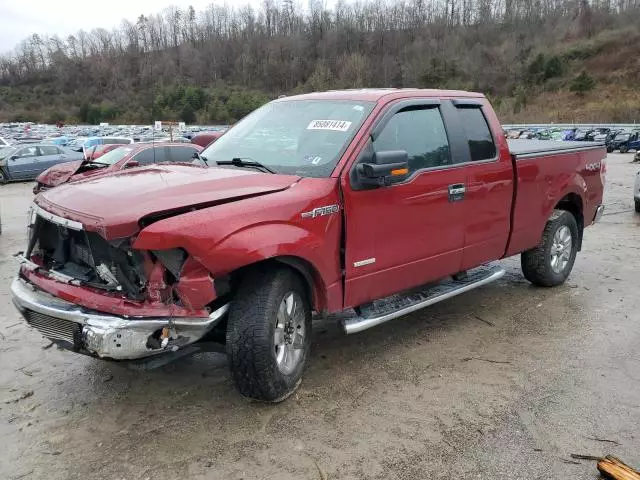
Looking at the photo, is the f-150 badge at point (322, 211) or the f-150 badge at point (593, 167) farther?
the f-150 badge at point (593, 167)

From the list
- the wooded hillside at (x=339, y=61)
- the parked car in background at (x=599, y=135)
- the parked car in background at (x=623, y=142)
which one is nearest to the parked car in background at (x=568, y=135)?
the parked car in background at (x=599, y=135)

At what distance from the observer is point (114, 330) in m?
3.09

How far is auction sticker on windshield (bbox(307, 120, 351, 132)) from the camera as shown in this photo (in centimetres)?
417

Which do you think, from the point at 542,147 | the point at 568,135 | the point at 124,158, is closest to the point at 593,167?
the point at 542,147

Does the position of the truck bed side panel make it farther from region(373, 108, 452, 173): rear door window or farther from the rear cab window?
the rear cab window

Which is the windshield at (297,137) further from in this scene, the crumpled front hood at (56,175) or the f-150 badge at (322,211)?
the crumpled front hood at (56,175)

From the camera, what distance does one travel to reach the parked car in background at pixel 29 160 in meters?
20.4

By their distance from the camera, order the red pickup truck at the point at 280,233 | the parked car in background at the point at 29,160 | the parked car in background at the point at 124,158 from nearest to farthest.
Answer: the red pickup truck at the point at 280,233 < the parked car in background at the point at 124,158 < the parked car in background at the point at 29,160

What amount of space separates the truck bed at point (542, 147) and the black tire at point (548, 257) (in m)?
0.67

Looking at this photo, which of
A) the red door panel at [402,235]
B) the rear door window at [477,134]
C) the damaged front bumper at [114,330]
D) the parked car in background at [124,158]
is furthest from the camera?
the parked car in background at [124,158]

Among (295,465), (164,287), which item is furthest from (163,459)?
(164,287)

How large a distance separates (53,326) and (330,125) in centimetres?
227

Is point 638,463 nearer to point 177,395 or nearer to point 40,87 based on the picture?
point 177,395

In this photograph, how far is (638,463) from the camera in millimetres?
3139
